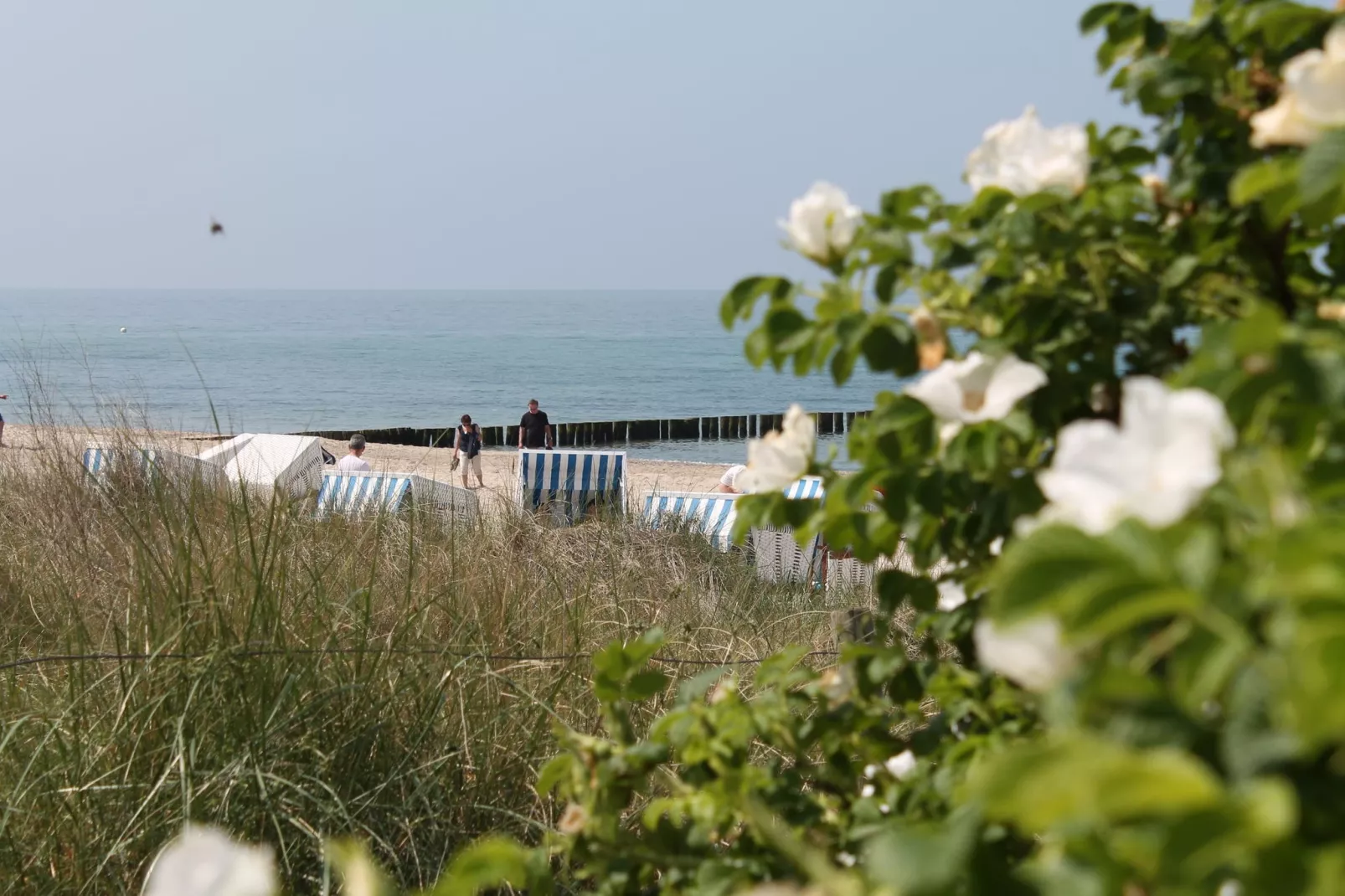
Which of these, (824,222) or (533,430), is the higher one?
(824,222)

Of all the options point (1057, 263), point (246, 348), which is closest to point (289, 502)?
point (1057, 263)

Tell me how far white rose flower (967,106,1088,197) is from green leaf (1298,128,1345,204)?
1.33 feet

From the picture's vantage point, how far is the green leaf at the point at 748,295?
4.32ft

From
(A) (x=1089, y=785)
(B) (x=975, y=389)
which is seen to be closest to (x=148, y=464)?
(B) (x=975, y=389)

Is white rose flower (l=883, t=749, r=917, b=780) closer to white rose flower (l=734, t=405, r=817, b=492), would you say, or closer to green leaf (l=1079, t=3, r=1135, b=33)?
white rose flower (l=734, t=405, r=817, b=492)

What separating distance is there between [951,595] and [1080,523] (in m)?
0.89

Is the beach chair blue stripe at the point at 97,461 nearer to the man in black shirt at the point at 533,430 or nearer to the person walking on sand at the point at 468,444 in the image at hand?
the person walking on sand at the point at 468,444

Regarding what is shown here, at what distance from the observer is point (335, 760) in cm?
286

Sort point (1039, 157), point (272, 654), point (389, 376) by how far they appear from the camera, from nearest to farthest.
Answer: point (1039, 157) → point (272, 654) → point (389, 376)

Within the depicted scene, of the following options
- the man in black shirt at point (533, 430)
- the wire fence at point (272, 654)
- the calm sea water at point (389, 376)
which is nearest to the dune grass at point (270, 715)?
the wire fence at point (272, 654)

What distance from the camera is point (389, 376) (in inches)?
2675

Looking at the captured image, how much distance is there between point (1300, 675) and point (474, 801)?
273 cm

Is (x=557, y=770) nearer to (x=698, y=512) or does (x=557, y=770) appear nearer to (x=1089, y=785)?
(x=1089, y=785)

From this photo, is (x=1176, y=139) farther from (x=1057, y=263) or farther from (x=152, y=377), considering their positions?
(x=152, y=377)
